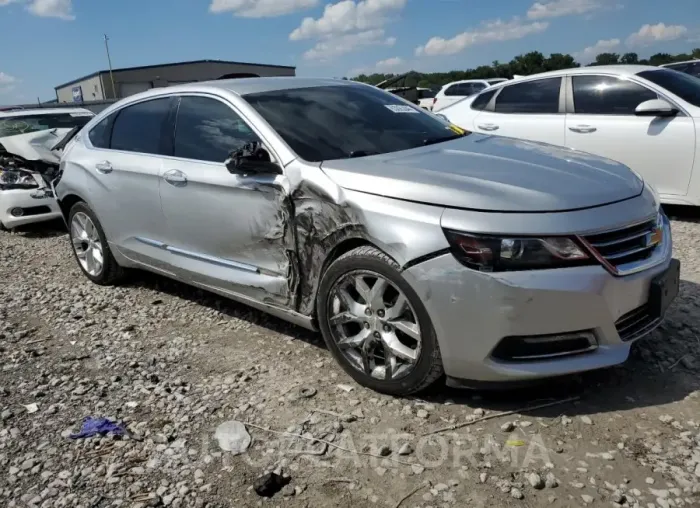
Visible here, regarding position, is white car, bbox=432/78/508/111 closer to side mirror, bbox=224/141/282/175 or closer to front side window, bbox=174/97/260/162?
front side window, bbox=174/97/260/162

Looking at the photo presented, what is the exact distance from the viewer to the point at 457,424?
286cm

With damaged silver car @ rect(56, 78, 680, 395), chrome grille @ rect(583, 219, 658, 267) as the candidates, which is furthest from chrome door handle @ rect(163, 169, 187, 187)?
chrome grille @ rect(583, 219, 658, 267)

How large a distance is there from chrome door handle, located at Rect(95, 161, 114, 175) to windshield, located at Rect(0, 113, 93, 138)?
4523 mm

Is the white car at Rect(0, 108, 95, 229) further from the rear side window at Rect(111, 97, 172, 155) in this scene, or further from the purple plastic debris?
the purple plastic debris

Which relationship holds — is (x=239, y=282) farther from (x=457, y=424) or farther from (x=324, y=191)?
(x=457, y=424)

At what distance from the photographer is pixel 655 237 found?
9.75 feet

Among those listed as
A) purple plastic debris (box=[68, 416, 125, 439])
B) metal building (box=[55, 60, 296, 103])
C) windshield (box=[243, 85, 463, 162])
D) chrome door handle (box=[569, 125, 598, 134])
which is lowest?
purple plastic debris (box=[68, 416, 125, 439])

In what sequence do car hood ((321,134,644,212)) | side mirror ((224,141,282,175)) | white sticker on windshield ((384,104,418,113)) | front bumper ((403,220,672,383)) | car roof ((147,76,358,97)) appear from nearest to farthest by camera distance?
front bumper ((403,220,672,383))
car hood ((321,134,644,212))
side mirror ((224,141,282,175))
car roof ((147,76,358,97))
white sticker on windshield ((384,104,418,113))

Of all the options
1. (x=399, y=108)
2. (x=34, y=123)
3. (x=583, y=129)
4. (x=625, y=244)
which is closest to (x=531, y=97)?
(x=583, y=129)

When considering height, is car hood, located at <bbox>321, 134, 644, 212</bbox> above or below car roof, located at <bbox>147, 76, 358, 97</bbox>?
below

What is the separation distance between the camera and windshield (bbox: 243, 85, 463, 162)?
349cm

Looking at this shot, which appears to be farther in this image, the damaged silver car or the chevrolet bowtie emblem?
the chevrolet bowtie emblem

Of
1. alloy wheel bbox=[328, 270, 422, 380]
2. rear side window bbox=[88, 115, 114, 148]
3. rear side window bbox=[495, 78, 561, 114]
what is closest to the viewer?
alloy wheel bbox=[328, 270, 422, 380]

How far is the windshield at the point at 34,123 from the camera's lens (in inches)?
338
